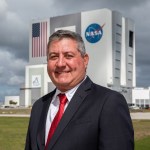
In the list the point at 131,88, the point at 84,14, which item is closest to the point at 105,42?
the point at 84,14

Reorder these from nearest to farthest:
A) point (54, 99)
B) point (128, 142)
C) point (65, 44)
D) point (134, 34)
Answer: point (128, 142)
point (65, 44)
point (54, 99)
point (134, 34)

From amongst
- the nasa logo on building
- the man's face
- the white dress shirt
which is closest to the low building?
the nasa logo on building

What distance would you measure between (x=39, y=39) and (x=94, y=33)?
78.5ft

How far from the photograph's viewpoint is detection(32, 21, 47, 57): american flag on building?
13375cm

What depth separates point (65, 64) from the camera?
282 cm

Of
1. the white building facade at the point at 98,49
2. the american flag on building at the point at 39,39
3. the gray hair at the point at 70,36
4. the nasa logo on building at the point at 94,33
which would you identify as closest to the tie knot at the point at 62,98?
the gray hair at the point at 70,36

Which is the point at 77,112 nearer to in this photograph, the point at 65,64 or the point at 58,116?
the point at 58,116

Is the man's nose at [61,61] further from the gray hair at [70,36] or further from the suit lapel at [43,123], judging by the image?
the suit lapel at [43,123]

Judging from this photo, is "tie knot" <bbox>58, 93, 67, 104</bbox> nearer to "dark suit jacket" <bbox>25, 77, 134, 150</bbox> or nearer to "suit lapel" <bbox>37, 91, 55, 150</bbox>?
"dark suit jacket" <bbox>25, 77, 134, 150</bbox>

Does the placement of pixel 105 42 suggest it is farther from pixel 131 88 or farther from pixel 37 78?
pixel 37 78

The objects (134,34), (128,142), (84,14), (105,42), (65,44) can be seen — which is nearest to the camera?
(128,142)

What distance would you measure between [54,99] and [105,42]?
11619cm

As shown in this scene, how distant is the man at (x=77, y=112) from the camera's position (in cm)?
258

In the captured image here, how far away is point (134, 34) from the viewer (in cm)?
13450
